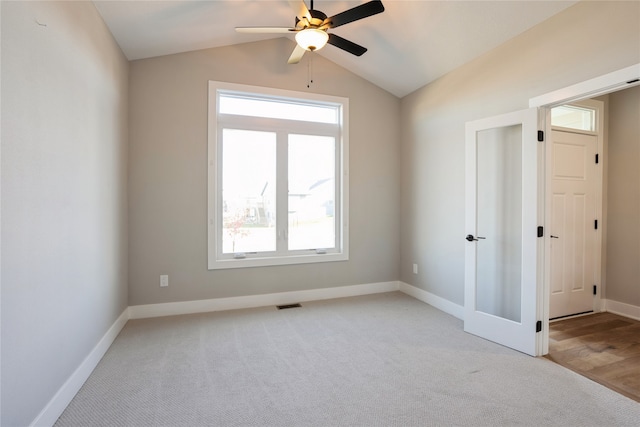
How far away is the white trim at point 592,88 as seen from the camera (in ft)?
6.90

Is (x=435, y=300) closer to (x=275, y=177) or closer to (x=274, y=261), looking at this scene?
(x=274, y=261)

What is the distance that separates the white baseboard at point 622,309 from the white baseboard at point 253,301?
247cm

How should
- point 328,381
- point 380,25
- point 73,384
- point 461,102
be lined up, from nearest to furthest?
point 73,384 → point 328,381 → point 380,25 → point 461,102

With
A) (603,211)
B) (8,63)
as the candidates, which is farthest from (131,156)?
(603,211)

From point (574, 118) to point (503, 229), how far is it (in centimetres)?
196

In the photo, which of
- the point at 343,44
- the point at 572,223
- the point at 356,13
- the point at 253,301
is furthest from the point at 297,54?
the point at 572,223

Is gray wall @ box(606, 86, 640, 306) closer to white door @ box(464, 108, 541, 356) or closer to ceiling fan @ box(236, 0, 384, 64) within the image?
white door @ box(464, 108, 541, 356)

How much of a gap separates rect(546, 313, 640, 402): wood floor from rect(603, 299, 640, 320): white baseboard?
0.30 feet

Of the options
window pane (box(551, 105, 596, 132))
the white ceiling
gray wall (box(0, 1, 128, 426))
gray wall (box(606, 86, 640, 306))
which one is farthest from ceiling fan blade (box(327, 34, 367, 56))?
gray wall (box(606, 86, 640, 306))

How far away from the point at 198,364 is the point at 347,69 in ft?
12.7

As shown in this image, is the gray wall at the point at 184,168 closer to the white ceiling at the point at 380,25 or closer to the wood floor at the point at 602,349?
the white ceiling at the point at 380,25

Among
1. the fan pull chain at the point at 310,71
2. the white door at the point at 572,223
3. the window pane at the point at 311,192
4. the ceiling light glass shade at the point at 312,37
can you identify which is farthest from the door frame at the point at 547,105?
the fan pull chain at the point at 310,71

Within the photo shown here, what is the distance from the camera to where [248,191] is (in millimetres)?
3914

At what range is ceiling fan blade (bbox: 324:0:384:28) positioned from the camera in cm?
217
